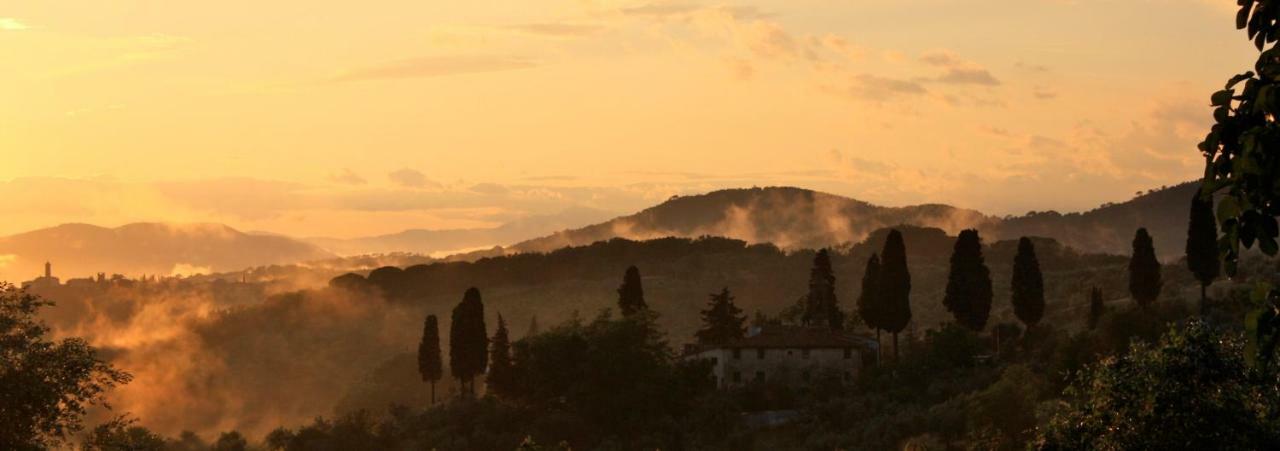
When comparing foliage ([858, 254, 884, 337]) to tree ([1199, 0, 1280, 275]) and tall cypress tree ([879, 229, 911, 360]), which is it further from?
tree ([1199, 0, 1280, 275])

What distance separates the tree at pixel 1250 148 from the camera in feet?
51.6

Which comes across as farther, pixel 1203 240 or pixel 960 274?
pixel 960 274

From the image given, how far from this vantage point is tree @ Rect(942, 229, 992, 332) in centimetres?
12231

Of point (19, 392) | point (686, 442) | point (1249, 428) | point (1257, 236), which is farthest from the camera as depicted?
point (686, 442)

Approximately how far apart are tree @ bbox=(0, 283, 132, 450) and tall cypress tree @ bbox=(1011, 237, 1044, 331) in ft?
268

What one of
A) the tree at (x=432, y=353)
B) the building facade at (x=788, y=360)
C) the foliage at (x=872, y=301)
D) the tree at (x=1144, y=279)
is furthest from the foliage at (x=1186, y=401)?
the tree at (x=432, y=353)

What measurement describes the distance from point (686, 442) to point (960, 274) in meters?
22.6

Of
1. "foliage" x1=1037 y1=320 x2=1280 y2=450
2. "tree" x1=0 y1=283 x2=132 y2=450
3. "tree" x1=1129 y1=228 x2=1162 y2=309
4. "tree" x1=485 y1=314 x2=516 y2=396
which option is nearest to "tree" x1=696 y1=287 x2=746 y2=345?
Result: "tree" x1=485 y1=314 x2=516 y2=396

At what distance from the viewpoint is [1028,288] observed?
391 ft

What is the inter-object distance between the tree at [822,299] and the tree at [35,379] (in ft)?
327

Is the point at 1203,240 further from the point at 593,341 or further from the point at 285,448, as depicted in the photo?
the point at 285,448

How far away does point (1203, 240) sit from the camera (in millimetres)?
114438

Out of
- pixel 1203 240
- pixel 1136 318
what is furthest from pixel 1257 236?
pixel 1203 240

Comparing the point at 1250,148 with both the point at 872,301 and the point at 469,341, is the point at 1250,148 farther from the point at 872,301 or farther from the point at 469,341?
the point at 469,341
